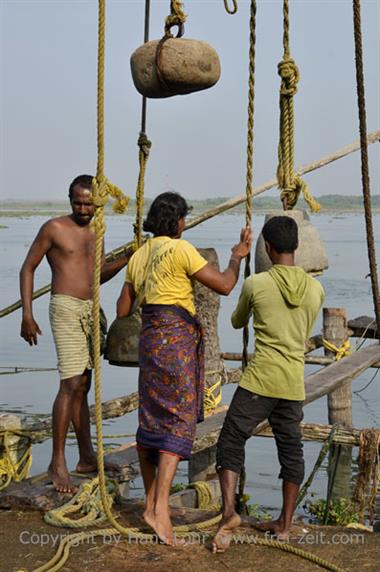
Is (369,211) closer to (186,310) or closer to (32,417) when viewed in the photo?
(186,310)

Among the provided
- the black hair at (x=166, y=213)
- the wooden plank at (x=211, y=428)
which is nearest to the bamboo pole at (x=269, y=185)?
the wooden plank at (x=211, y=428)

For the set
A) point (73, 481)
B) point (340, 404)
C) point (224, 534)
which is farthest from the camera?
point (340, 404)

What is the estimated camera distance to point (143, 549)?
432 centimetres

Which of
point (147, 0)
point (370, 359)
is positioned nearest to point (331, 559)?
point (147, 0)

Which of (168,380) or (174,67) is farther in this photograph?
(174,67)

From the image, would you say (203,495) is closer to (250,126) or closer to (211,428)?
(211,428)

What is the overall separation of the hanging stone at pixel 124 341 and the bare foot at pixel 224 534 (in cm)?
123

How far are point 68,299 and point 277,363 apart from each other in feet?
4.46

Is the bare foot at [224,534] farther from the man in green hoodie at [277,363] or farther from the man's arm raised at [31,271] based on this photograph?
the man's arm raised at [31,271]

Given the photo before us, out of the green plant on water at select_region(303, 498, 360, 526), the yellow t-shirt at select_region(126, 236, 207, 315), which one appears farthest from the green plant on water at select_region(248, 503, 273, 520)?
the yellow t-shirt at select_region(126, 236, 207, 315)

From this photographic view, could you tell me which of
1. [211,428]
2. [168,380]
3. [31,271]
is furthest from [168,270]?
[211,428]

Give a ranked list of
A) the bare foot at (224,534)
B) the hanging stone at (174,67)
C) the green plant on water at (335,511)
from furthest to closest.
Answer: the green plant on water at (335,511) < the hanging stone at (174,67) < the bare foot at (224,534)

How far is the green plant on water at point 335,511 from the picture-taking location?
7289mm

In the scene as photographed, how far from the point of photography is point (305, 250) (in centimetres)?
515
